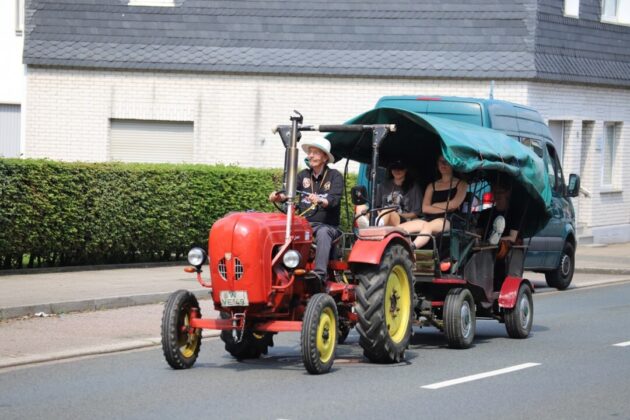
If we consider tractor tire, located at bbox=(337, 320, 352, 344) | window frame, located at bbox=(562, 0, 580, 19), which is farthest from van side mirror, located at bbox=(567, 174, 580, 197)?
window frame, located at bbox=(562, 0, 580, 19)

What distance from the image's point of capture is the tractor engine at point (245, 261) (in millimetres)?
11125

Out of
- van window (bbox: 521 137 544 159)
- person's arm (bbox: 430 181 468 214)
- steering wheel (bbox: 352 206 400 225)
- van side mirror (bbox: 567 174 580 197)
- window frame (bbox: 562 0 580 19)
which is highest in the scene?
window frame (bbox: 562 0 580 19)

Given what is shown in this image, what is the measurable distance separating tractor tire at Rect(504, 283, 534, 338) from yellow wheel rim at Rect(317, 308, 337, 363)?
3275 millimetres

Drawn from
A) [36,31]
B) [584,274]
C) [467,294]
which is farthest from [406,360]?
[36,31]

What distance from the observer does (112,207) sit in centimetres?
2086

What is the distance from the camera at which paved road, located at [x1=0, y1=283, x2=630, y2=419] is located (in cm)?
964

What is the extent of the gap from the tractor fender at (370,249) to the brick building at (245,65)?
53.1 feet

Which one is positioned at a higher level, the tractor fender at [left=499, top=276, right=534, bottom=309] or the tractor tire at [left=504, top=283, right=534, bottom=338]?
the tractor fender at [left=499, top=276, right=534, bottom=309]

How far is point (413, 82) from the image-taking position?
2833 centimetres

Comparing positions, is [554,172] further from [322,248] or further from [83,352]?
[83,352]

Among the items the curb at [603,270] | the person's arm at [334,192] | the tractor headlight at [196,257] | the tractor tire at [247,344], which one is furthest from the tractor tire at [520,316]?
the curb at [603,270]

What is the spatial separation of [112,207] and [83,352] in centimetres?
815

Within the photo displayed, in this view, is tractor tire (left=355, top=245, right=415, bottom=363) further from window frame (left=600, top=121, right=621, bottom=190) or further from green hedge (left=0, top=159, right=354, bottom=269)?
window frame (left=600, top=121, right=621, bottom=190)

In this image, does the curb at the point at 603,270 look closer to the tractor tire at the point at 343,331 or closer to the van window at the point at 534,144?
the van window at the point at 534,144
